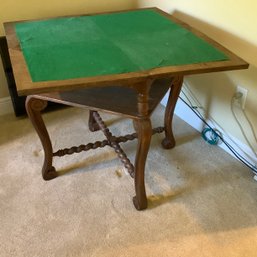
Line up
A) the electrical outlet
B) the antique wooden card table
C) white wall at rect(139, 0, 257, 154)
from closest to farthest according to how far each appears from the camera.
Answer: the antique wooden card table, white wall at rect(139, 0, 257, 154), the electrical outlet

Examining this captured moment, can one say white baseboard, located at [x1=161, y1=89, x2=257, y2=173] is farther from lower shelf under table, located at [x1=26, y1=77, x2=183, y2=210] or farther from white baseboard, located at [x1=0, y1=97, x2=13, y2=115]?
white baseboard, located at [x1=0, y1=97, x2=13, y2=115]

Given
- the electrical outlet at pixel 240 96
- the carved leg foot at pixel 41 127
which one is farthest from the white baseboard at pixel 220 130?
the carved leg foot at pixel 41 127

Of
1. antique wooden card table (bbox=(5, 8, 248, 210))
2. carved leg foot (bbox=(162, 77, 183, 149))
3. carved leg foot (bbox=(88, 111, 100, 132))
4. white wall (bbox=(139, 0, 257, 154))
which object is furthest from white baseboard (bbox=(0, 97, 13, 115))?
white wall (bbox=(139, 0, 257, 154))

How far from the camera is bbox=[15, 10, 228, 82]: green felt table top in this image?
3.98 feet

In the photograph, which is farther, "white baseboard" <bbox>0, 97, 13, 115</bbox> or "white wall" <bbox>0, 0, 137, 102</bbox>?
"white baseboard" <bbox>0, 97, 13, 115</bbox>

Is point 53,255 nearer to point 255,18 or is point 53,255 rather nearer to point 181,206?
point 181,206

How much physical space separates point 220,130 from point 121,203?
772 millimetres

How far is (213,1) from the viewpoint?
5.58 feet

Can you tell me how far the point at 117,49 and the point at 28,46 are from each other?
0.38 metres

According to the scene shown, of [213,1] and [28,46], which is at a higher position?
[213,1]

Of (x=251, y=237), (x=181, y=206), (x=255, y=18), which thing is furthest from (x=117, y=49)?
(x=251, y=237)

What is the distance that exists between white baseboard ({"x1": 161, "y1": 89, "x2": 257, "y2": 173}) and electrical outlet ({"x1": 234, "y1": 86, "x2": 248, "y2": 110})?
0.72 ft

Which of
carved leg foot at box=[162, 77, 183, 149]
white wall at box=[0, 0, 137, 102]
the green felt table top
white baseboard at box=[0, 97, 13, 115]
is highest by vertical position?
the green felt table top

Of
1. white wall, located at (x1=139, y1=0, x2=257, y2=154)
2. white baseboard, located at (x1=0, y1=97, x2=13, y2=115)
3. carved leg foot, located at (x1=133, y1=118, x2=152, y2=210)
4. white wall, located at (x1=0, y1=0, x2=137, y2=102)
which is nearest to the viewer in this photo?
carved leg foot, located at (x1=133, y1=118, x2=152, y2=210)
